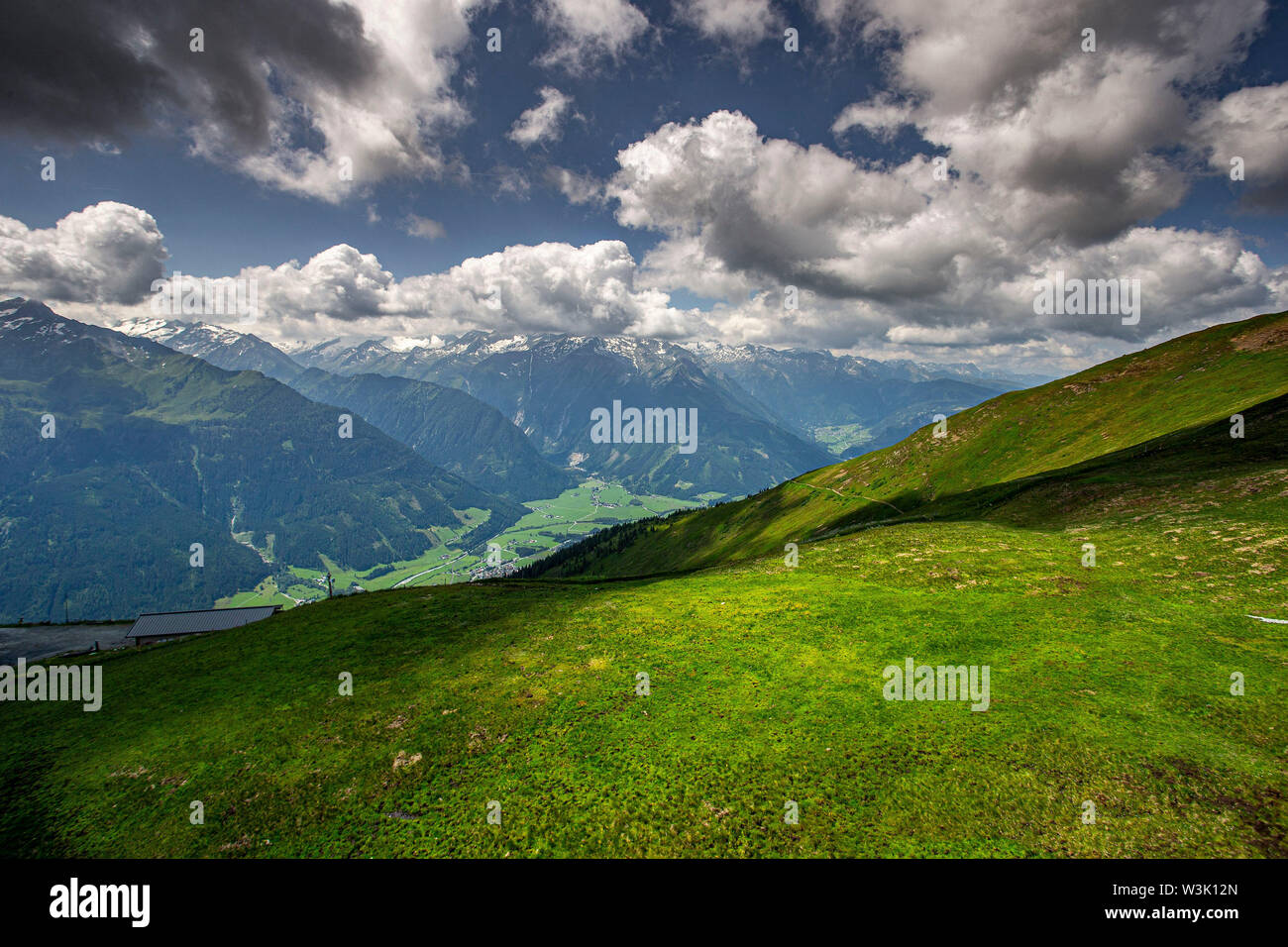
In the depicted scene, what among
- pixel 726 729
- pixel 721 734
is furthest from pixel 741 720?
pixel 721 734

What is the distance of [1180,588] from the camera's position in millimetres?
28312

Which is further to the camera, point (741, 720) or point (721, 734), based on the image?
point (741, 720)

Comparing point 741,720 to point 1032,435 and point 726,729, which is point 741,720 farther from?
point 1032,435

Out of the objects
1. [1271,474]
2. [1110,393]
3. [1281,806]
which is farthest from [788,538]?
[1281,806]

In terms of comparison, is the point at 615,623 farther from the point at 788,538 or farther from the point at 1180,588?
the point at 788,538

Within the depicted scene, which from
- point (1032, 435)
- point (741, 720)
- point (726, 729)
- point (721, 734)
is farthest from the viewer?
point (1032, 435)

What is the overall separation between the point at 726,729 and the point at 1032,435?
12573 centimetres

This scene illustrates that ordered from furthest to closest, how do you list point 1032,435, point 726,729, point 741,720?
point 1032,435, point 741,720, point 726,729

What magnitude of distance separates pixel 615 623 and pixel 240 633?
27.1 meters

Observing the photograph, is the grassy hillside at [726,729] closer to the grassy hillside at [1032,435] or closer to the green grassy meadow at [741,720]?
the green grassy meadow at [741,720]


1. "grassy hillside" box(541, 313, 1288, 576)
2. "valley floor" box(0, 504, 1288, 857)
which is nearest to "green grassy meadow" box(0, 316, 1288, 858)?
"valley floor" box(0, 504, 1288, 857)

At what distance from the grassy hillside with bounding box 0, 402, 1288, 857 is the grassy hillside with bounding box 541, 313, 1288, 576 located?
137ft

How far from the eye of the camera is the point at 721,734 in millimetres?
18312

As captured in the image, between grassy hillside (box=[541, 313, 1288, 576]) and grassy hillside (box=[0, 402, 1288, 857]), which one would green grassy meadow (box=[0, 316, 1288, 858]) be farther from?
grassy hillside (box=[541, 313, 1288, 576])
